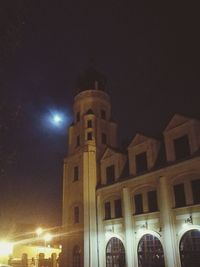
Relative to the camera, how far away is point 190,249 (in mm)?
23219

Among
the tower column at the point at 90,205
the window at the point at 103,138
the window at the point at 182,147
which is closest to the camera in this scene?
the window at the point at 182,147

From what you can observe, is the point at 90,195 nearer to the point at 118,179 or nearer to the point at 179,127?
the point at 118,179

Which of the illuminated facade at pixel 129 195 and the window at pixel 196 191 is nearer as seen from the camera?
the window at pixel 196 191

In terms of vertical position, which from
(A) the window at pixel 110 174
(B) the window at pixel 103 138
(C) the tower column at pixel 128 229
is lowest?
(C) the tower column at pixel 128 229

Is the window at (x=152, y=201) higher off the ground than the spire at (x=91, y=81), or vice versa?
the spire at (x=91, y=81)

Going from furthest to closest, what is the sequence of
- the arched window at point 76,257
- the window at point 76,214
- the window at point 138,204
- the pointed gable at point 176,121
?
1. the window at point 76,214
2. the arched window at point 76,257
3. the window at point 138,204
4. the pointed gable at point 176,121

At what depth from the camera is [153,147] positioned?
29.5m

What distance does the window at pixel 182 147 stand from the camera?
26156mm

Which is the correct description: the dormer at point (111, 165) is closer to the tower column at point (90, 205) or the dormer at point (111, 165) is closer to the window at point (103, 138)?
the tower column at point (90, 205)

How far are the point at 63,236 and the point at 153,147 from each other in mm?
15826

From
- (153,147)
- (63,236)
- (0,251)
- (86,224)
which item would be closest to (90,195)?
(86,224)

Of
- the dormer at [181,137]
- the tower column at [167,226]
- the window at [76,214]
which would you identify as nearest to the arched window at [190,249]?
the tower column at [167,226]

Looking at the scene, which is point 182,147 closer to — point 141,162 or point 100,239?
point 141,162

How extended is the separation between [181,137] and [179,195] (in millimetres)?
5435
